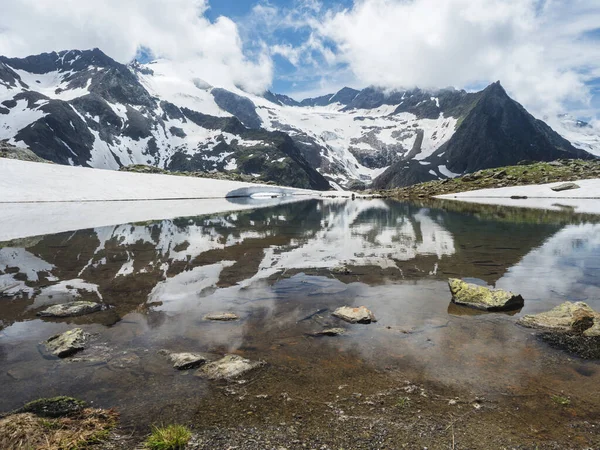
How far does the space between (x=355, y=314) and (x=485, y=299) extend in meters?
4.85

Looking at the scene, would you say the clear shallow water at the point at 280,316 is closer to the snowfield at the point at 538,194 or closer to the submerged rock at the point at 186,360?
the submerged rock at the point at 186,360

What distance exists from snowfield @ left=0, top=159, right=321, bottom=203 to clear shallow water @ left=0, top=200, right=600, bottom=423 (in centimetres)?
4934

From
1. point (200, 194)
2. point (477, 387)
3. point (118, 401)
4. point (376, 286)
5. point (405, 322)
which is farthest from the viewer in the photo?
point (200, 194)

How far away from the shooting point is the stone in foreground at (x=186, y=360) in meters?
8.55

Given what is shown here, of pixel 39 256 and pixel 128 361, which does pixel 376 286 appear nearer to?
pixel 128 361

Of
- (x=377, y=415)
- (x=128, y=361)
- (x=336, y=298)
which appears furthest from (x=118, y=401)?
(x=336, y=298)

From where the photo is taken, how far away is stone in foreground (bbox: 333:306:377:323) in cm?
1131

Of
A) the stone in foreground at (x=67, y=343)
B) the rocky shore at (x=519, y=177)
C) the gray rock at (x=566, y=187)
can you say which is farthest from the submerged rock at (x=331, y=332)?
the rocky shore at (x=519, y=177)

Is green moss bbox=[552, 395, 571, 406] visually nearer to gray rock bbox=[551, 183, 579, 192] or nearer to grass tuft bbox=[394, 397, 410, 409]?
grass tuft bbox=[394, 397, 410, 409]

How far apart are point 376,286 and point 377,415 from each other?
29.0 feet

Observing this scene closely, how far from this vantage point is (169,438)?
593 centimetres

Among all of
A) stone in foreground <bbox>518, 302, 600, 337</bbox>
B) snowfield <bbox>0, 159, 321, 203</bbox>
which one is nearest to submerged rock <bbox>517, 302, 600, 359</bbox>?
stone in foreground <bbox>518, 302, 600, 337</bbox>

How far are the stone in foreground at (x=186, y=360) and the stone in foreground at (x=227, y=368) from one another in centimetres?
28

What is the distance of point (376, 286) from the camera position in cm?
1529
